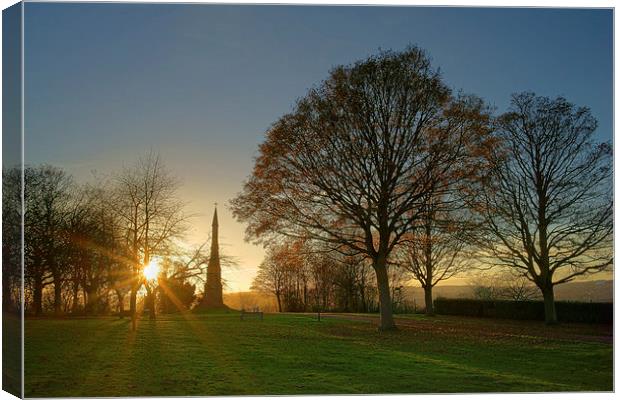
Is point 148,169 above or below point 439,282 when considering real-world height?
above

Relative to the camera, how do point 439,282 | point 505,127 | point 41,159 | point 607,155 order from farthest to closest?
point 439,282, point 505,127, point 607,155, point 41,159

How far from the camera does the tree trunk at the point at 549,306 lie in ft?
60.1

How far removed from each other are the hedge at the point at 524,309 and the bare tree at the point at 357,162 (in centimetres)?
567

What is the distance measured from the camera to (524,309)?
21438mm

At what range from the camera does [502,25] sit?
12.0m

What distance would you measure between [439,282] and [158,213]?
10.7 metres

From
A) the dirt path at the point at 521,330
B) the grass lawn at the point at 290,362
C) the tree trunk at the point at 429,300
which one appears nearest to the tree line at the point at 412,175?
the dirt path at the point at 521,330

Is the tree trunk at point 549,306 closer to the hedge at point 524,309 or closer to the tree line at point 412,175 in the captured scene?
the tree line at point 412,175

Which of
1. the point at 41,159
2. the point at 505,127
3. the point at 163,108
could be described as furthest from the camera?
the point at 505,127

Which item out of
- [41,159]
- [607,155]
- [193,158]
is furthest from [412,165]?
[41,159]

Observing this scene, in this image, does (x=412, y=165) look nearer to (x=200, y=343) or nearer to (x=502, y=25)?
(x=502, y=25)

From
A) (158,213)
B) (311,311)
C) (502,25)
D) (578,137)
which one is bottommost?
(311,311)

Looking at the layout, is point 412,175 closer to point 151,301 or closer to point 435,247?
point 435,247

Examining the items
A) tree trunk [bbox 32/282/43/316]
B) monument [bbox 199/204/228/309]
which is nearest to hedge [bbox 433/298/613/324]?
monument [bbox 199/204/228/309]
